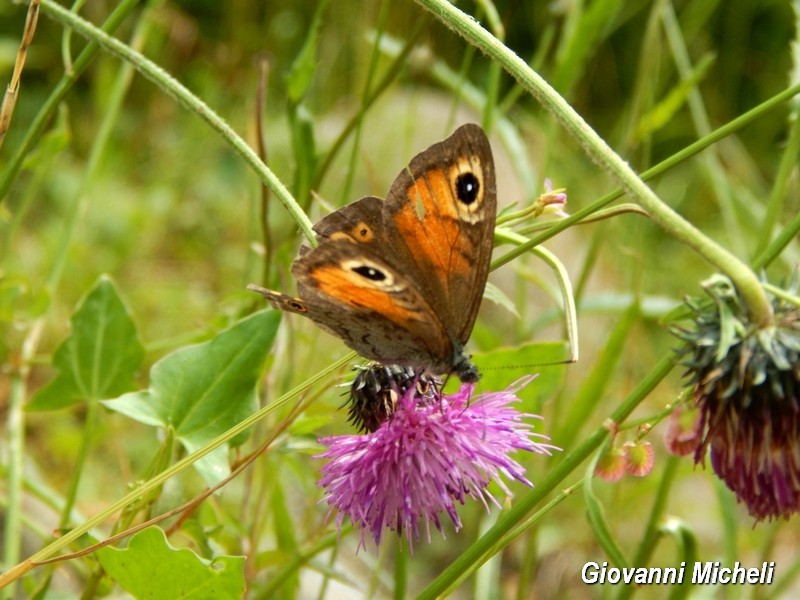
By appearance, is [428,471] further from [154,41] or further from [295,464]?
[154,41]

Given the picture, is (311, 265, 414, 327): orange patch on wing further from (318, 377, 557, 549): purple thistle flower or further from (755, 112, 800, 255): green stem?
(755, 112, 800, 255): green stem

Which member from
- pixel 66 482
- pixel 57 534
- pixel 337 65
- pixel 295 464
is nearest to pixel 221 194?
pixel 337 65

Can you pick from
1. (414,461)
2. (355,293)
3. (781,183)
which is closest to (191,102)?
(355,293)

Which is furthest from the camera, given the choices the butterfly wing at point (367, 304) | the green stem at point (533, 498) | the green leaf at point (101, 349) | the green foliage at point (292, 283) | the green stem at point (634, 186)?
the green leaf at point (101, 349)

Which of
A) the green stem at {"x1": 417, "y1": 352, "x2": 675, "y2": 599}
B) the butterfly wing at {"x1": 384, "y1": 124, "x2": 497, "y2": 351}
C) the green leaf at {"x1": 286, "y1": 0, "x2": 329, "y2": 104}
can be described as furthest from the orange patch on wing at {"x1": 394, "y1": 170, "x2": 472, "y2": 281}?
the green leaf at {"x1": 286, "y1": 0, "x2": 329, "y2": 104}

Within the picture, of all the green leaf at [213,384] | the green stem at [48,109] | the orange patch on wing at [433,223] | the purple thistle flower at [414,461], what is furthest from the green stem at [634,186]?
the green stem at [48,109]

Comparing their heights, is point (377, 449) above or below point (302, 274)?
below

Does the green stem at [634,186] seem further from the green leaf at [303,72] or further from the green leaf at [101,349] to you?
the green leaf at [101,349]
